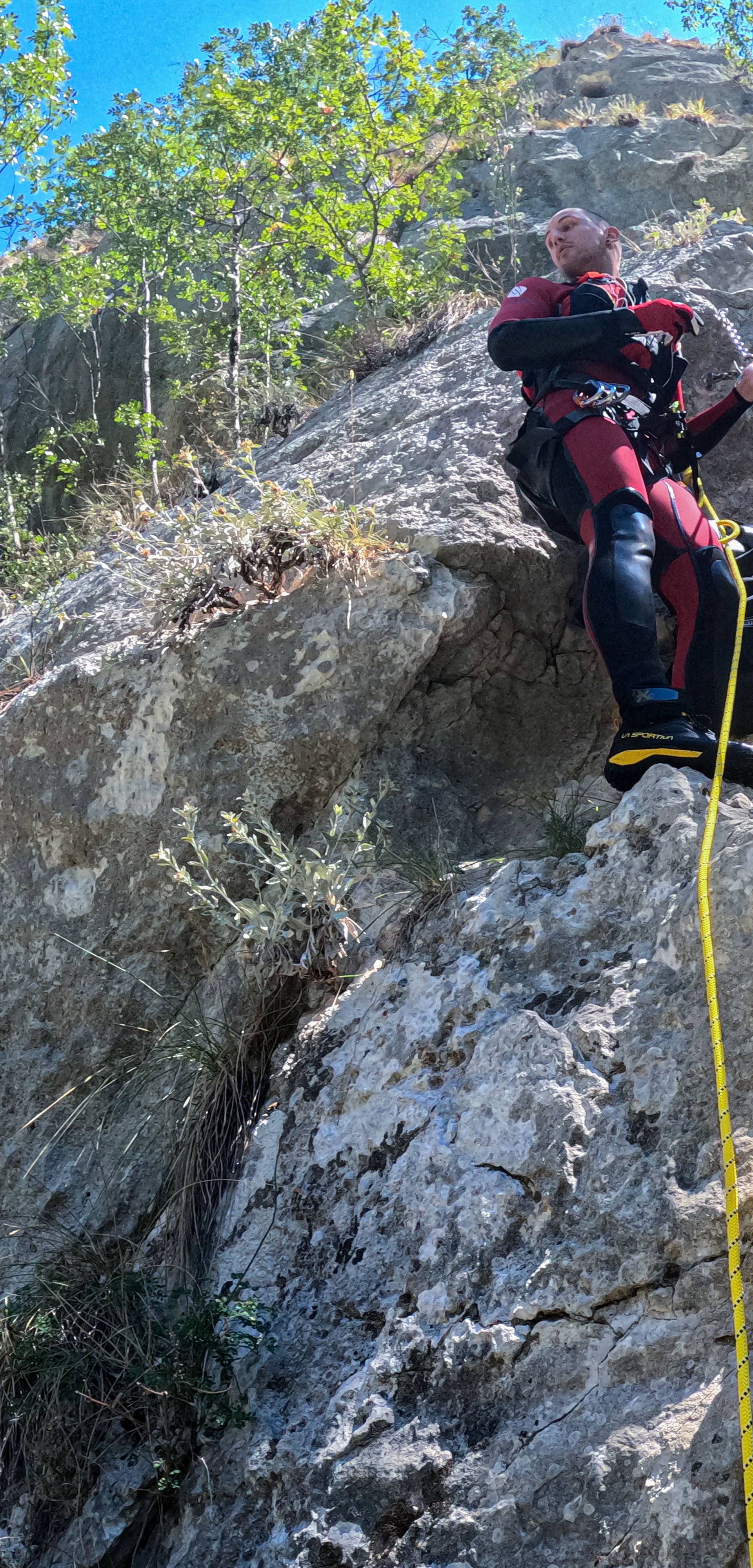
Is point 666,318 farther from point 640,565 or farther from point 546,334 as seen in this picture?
point 640,565

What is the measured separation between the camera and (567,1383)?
7.62 ft

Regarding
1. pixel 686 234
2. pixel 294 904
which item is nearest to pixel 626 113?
pixel 686 234

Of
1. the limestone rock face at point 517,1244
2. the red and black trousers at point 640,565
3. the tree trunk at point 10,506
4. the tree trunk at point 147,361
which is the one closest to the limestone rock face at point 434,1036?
the limestone rock face at point 517,1244

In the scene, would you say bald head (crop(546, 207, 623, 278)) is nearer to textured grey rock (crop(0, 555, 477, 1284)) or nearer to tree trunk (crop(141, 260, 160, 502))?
Result: textured grey rock (crop(0, 555, 477, 1284))

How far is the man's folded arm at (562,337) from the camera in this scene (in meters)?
4.00

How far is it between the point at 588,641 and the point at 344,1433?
115 inches

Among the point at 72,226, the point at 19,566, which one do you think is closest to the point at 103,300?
the point at 72,226

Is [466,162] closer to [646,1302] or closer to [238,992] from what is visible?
[238,992]

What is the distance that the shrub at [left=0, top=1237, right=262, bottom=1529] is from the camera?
2750mm

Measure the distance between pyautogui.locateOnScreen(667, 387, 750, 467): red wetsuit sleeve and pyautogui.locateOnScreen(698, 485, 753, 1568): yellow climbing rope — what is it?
123 cm

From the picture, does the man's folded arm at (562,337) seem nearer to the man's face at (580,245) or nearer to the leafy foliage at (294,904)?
the man's face at (580,245)

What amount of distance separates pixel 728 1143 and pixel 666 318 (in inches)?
113

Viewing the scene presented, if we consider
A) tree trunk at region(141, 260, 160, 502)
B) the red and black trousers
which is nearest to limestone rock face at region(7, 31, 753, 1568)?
the red and black trousers

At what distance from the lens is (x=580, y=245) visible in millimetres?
4457
